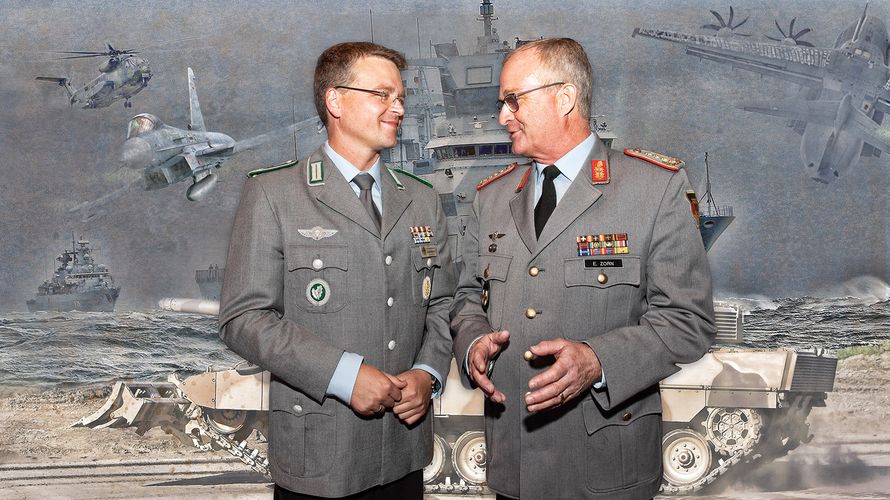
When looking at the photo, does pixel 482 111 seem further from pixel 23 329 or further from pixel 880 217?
pixel 23 329

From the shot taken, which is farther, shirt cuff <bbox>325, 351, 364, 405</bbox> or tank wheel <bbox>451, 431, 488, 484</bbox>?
tank wheel <bbox>451, 431, 488, 484</bbox>

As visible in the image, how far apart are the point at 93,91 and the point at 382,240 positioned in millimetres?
4733

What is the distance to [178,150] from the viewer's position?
5.66 m

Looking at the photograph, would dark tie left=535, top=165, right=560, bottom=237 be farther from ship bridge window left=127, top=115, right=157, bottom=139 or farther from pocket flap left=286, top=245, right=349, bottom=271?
ship bridge window left=127, top=115, right=157, bottom=139

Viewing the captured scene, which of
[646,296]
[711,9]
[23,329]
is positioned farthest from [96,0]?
[646,296]

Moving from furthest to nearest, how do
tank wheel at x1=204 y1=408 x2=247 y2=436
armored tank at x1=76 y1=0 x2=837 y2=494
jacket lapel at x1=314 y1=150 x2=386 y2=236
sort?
tank wheel at x1=204 y1=408 x2=247 y2=436 → armored tank at x1=76 y1=0 x2=837 y2=494 → jacket lapel at x1=314 y1=150 x2=386 y2=236

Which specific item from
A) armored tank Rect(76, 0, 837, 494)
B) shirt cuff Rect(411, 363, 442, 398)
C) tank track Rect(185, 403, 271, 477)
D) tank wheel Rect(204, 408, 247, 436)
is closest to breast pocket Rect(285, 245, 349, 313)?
shirt cuff Rect(411, 363, 442, 398)

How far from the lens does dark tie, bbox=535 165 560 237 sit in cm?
174

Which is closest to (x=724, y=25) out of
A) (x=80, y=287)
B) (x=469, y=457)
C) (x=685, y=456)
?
(x=685, y=456)

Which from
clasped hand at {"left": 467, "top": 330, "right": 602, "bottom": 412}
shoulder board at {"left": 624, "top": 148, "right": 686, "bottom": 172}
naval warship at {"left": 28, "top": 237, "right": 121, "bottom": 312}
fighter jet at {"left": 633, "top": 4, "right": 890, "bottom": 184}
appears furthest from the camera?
naval warship at {"left": 28, "top": 237, "right": 121, "bottom": 312}

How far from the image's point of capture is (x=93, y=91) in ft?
18.7

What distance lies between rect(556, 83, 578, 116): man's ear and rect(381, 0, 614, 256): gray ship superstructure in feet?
11.9

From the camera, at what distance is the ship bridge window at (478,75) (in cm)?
548

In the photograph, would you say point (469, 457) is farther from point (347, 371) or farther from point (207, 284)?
point (347, 371)
